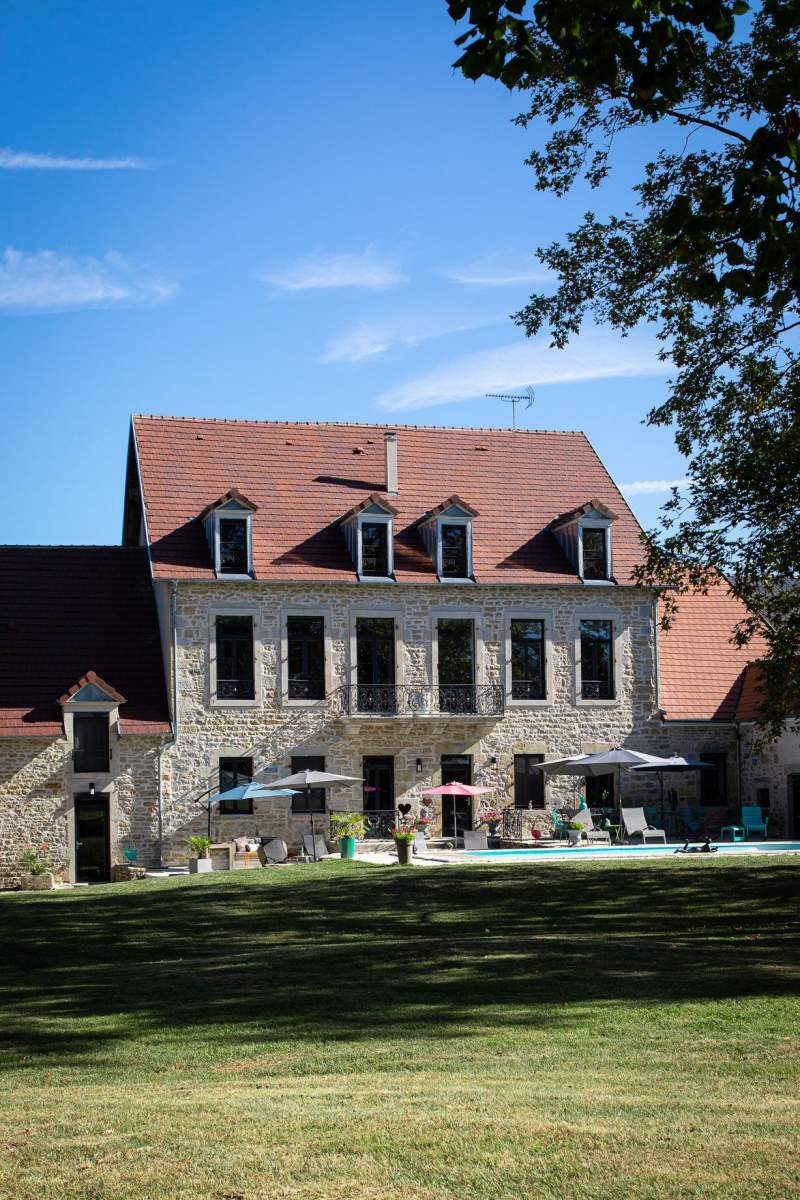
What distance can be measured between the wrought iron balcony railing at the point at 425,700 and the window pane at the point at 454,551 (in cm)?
267

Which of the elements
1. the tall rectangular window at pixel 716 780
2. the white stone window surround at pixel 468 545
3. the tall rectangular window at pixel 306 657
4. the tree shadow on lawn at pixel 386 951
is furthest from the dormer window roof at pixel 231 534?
the tall rectangular window at pixel 716 780

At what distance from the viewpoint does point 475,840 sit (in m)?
Result: 30.5

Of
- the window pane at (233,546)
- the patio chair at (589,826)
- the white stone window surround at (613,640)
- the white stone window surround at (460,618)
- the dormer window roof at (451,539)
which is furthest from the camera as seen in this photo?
the white stone window surround at (613,640)

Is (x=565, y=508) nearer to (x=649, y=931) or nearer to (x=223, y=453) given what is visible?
(x=223, y=453)

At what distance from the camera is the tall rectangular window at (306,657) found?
106 ft

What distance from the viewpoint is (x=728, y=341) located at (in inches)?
709

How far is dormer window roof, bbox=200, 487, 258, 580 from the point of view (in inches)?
1253

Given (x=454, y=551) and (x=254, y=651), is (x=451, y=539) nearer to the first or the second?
(x=454, y=551)

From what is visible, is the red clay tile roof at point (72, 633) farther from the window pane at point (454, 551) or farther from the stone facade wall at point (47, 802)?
the window pane at point (454, 551)

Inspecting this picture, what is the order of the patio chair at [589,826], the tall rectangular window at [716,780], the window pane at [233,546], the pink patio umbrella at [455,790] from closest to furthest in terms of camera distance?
the patio chair at [589,826]
the pink patio umbrella at [455,790]
the window pane at [233,546]
the tall rectangular window at [716,780]

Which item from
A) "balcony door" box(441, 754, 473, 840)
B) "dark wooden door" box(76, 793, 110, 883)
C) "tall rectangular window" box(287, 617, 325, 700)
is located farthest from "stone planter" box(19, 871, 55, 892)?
"balcony door" box(441, 754, 473, 840)

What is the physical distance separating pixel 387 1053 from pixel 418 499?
2615 centimetres

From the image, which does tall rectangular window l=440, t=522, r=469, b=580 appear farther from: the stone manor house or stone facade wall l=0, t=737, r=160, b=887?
stone facade wall l=0, t=737, r=160, b=887

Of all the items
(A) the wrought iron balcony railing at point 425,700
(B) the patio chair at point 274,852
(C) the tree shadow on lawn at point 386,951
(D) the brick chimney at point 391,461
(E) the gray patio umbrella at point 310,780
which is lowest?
(C) the tree shadow on lawn at point 386,951
